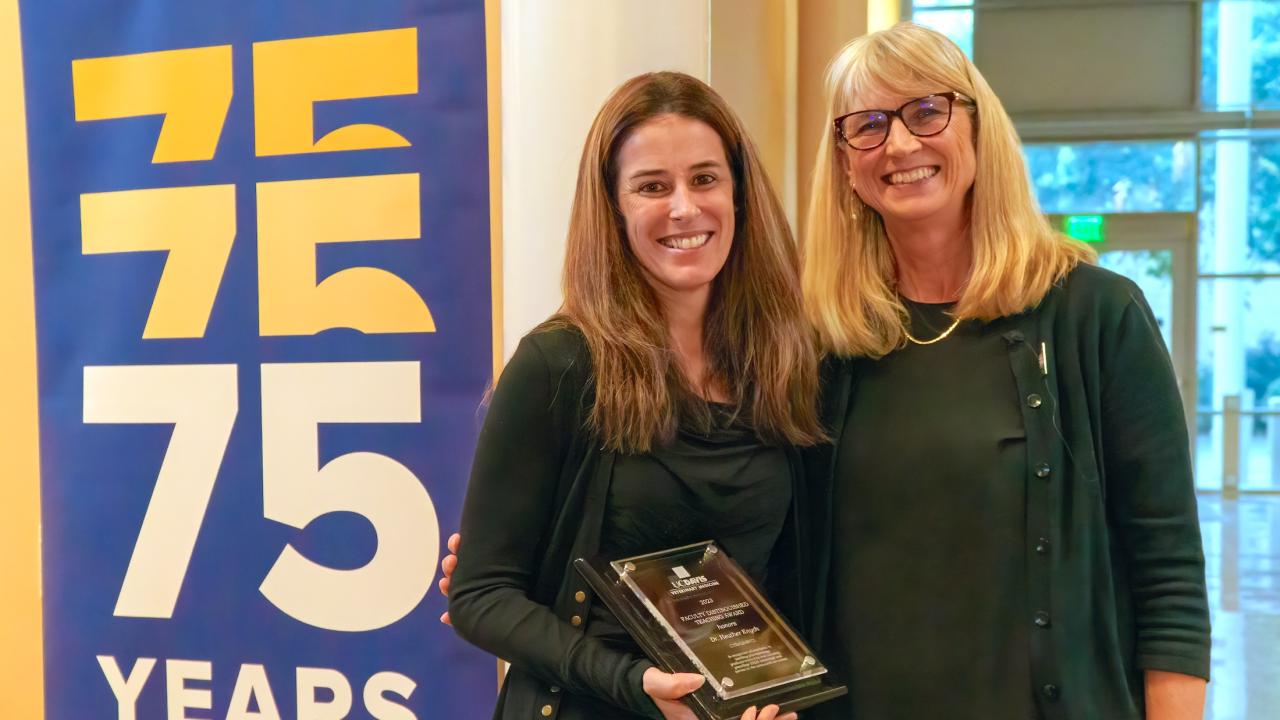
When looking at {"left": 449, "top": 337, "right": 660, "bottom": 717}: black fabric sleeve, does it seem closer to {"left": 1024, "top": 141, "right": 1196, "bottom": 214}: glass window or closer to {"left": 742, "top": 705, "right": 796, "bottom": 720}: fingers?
{"left": 742, "top": 705, "right": 796, "bottom": 720}: fingers

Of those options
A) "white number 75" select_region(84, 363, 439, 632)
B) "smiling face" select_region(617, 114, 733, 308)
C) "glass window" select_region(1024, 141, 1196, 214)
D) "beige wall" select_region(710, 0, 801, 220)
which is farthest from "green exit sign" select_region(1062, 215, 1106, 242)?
"smiling face" select_region(617, 114, 733, 308)

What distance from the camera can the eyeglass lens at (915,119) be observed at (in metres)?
1.89

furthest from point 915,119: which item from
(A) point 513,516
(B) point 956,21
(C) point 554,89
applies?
(B) point 956,21

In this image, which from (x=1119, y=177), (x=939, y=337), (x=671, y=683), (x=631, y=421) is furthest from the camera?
(x=1119, y=177)

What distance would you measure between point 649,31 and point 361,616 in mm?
1539

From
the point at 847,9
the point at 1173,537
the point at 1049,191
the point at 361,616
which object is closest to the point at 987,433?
the point at 1173,537

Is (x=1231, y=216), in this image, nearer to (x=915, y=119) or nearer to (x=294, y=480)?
(x=915, y=119)

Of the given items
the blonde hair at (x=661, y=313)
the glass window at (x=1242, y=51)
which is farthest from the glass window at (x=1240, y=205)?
the blonde hair at (x=661, y=313)

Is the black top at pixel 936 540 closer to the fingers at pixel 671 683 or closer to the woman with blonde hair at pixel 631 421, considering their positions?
the woman with blonde hair at pixel 631 421

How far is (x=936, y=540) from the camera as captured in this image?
185 centimetres

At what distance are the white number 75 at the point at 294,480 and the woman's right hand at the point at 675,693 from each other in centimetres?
122

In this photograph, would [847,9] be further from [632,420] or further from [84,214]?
[632,420]

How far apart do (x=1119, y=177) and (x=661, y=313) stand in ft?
36.8

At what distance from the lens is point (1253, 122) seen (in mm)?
11453
